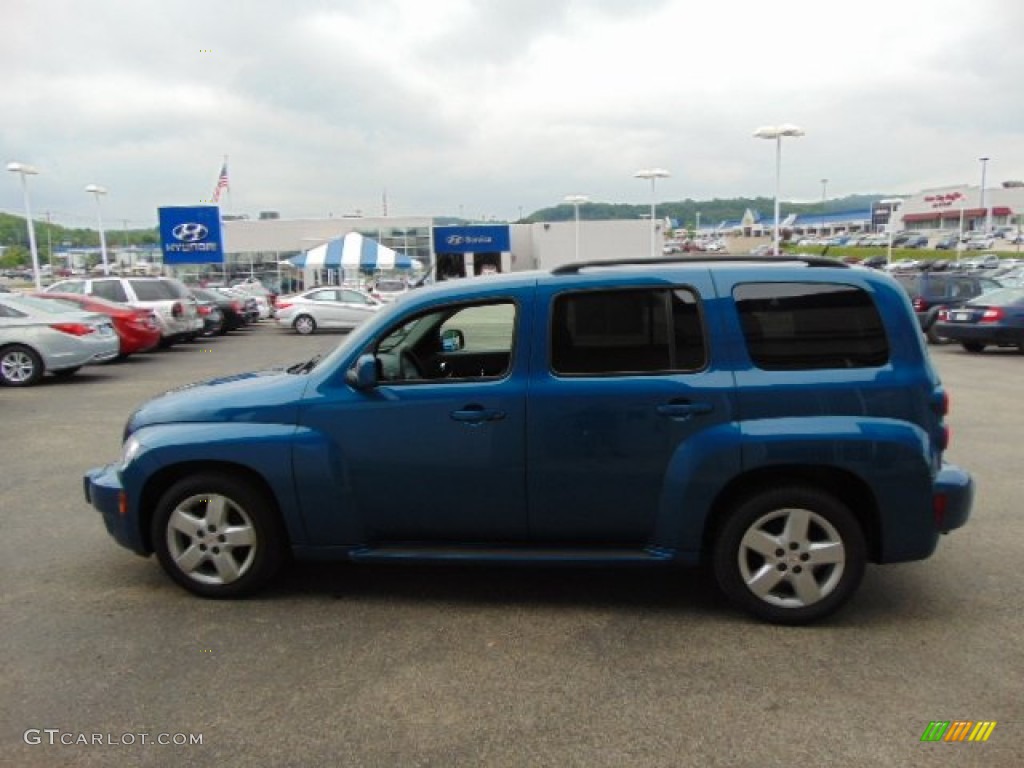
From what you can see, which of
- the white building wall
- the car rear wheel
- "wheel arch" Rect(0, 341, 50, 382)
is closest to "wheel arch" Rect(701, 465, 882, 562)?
"wheel arch" Rect(0, 341, 50, 382)

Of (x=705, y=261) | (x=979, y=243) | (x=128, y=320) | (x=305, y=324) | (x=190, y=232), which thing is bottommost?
(x=305, y=324)

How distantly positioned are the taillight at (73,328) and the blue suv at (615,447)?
9899mm

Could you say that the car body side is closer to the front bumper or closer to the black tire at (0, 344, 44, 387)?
the front bumper

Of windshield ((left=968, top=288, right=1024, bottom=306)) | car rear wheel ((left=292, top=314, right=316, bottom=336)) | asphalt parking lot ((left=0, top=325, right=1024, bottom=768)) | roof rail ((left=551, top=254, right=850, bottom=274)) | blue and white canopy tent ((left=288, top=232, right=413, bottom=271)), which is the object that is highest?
blue and white canopy tent ((left=288, top=232, right=413, bottom=271))

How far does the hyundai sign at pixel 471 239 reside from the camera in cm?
4784

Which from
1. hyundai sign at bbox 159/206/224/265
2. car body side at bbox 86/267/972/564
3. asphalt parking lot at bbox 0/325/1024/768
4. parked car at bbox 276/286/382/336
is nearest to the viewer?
asphalt parking lot at bbox 0/325/1024/768

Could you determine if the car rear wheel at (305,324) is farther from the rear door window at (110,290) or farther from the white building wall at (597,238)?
the white building wall at (597,238)

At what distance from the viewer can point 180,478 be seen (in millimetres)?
4246

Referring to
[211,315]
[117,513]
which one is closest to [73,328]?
[117,513]

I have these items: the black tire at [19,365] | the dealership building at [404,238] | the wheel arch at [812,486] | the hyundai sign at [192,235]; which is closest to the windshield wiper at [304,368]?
the wheel arch at [812,486]

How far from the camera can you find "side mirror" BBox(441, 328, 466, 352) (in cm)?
494

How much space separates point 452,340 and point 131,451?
6.40 ft

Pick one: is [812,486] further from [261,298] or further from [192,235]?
[192,235]

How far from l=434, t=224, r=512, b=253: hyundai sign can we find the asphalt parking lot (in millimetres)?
43789
